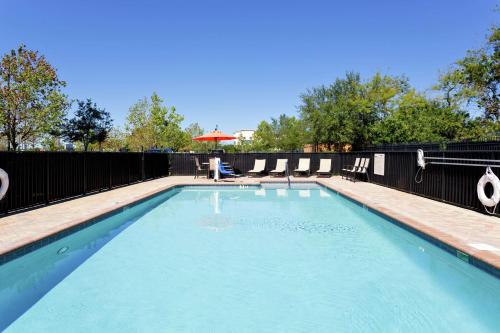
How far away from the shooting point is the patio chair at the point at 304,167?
17.5m

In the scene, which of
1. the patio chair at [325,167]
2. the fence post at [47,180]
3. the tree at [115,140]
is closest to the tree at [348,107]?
the patio chair at [325,167]

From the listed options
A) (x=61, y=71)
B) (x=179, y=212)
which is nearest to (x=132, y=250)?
(x=179, y=212)

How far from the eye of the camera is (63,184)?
884 centimetres

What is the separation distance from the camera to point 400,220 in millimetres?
6277

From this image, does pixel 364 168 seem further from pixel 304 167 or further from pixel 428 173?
pixel 428 173

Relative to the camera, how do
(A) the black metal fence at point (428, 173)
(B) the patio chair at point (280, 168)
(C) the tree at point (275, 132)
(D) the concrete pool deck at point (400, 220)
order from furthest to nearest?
(C) the tree at point (275, 132), (B) the patio chair at point (280, 168), (A) the black metal fence at point (428, 173), (D) the concrete pool deck at point (400, 220)

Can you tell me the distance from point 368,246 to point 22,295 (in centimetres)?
481

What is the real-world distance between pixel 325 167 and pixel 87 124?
26.8 m

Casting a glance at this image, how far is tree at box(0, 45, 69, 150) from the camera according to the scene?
21.0 metres

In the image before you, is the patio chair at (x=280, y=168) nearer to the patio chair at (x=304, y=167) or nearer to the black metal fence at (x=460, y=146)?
the patio chair at (x=304, y=167)

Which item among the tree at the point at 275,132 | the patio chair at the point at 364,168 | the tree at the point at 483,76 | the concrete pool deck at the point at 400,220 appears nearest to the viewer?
the concrete pool deck at the point at 400,220

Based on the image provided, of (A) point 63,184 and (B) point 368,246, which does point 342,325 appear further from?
(A) point 63,184

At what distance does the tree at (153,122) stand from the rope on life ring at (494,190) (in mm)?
32826

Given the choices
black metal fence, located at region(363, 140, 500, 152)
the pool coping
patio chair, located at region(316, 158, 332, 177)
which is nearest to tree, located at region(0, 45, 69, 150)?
patio chair, located at region(316, 158, 332, 177)
